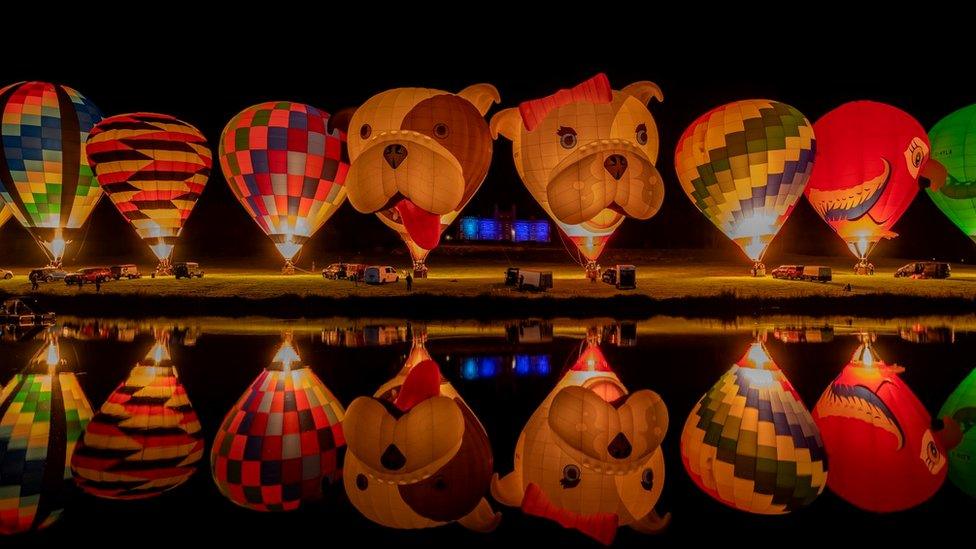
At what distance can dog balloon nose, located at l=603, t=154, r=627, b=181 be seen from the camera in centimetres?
1235

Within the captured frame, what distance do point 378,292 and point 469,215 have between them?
26256mm

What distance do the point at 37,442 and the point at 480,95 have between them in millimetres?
11212

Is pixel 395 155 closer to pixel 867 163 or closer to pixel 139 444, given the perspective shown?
pixel 139 444

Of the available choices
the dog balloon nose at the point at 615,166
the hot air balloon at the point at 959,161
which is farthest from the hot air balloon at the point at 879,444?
the hot air balloon at the point at 959,161

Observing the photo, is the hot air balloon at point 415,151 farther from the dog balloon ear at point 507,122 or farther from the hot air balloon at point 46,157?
the hot air balloon at point 46,157

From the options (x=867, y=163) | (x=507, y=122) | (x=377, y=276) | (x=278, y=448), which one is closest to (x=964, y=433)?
(x=278, y=448)

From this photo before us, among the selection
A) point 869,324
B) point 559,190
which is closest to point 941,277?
point 869,324

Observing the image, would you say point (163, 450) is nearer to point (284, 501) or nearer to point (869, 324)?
point (284, 501)

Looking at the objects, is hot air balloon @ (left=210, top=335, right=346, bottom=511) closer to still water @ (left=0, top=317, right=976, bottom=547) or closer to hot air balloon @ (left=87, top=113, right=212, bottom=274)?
still water @ (left=0, top=317, right=976, bottom=547)

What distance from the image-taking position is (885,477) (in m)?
3.83

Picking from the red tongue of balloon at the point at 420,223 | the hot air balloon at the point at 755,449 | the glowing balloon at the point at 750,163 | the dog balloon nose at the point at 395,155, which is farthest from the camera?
the glowing balloon at the point at 750,163

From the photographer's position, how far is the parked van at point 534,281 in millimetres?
14430

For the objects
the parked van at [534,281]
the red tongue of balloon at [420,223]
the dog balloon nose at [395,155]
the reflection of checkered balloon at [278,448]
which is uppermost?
the dog balloon nose at [395,155]

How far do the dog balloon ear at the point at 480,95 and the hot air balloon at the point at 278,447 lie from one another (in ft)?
31.3
